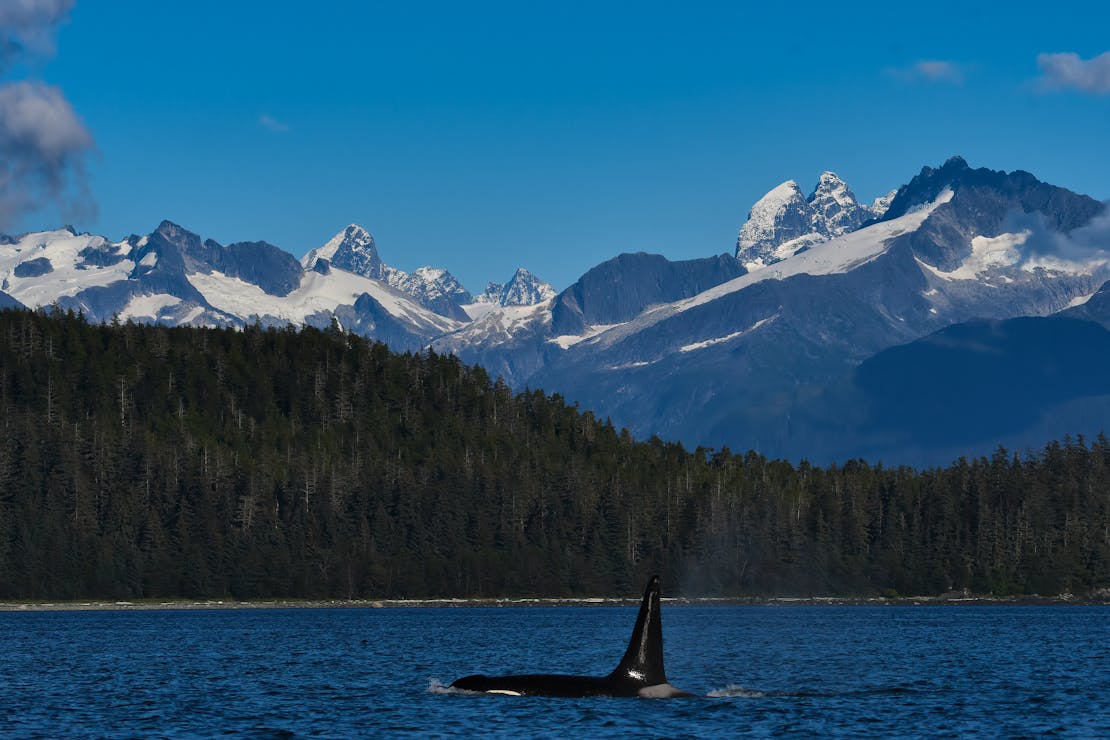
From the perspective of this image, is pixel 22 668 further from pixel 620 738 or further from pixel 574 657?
pixel 620 738

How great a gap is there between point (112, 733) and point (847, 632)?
122 meters

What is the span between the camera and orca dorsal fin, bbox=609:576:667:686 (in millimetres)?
82125

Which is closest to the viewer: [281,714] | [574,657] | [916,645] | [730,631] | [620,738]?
[620,738]

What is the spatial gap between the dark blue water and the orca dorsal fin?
2.15 m

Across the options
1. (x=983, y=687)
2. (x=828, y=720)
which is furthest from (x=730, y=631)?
(x=828, y=720)

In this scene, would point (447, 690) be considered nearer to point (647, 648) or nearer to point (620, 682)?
point (620, 682)

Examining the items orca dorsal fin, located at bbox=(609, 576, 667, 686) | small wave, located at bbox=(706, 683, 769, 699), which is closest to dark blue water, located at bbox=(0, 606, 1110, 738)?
small wave, located at bbox=(706, 683, 769, 699)

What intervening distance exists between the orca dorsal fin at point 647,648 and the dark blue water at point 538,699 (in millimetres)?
2148

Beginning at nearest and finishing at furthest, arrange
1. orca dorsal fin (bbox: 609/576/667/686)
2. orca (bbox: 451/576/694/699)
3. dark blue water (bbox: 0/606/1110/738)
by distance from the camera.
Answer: orca dorsal fin (bbox: 609/576/667/686)
dark blue water (bbox: 0/606/1110/738)
orca (bbox: 451/576/694/699)

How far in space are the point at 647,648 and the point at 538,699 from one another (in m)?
12.2

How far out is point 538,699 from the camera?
94.8 meters

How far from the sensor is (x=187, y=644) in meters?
167

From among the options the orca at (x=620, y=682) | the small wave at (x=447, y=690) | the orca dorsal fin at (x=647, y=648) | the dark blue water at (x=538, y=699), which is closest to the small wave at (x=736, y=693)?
the dark blue water at (x=538, y=699)

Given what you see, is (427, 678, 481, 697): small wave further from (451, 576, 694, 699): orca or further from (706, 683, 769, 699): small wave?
(706, 683, 769, 699): small wave
